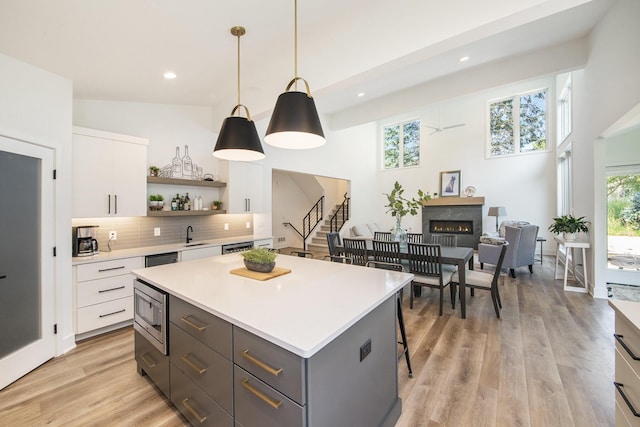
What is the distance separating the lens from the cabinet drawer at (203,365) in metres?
1.37

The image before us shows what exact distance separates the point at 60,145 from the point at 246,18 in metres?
2.14

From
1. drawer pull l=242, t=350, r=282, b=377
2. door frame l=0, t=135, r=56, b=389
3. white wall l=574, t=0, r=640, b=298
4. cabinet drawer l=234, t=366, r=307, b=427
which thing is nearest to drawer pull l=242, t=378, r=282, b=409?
cabinet drawer l=234, t=366, r=307, b=427

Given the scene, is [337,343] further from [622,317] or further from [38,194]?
[38,194]

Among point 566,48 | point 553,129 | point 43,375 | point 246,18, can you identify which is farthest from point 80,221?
point 553,129

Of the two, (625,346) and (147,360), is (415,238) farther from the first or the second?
(147,360)

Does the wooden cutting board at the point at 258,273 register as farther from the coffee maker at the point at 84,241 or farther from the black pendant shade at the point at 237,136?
the coffee maker at the point at 84,241

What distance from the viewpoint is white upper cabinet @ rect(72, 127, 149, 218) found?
2.88 meters

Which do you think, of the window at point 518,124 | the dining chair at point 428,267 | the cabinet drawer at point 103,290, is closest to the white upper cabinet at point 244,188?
the cabinet drawer at point 103,290

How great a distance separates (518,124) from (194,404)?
32.0ft

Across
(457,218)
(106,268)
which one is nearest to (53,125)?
(106,268)

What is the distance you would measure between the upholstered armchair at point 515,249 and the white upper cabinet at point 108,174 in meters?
6.02

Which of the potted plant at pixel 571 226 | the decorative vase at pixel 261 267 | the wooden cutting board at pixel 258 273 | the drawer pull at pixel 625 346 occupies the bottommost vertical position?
the drawer pull at pixel 625 346

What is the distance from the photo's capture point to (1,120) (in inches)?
84.6

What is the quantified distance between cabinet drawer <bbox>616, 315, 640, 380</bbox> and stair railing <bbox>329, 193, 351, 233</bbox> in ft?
24.2
